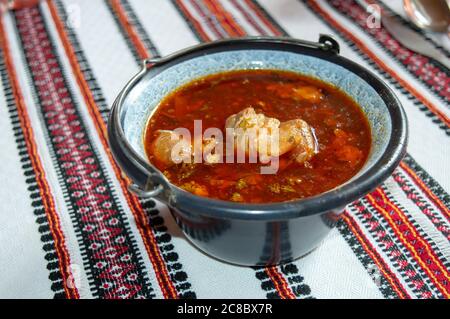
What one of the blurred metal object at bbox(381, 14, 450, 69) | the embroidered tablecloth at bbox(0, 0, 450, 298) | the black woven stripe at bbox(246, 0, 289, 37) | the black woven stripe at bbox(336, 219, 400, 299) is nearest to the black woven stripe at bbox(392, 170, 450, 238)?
the embroidered tablecloth at bbox(0, 0, 450, 298)

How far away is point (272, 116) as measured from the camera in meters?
1.54

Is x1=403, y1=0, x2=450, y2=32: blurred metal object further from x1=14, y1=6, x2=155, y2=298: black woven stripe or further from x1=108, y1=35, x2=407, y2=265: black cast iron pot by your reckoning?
x1=14, y1=6, x2=155, y2=298: black woven stripe

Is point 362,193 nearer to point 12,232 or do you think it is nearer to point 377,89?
point 377,89

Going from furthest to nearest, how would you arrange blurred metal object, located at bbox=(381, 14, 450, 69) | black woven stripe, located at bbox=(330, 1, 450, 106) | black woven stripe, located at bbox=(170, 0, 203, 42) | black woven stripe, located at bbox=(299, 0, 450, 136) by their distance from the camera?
black woven stripe, located at bbox=(170, 0, 203, 42) < blurred metal object, located at bbox=(381, 14, 450, 69) < black woven stripe, located at bbox=(330, 1, 450, 106) < black woven stripe, located at bbox=(299, 0, 450, 136)

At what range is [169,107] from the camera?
61.6 inches

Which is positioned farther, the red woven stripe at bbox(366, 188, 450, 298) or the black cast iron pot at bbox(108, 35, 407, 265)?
the red woven stripe at bbox(366, 188, 450, 298)

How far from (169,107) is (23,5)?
1425 mm

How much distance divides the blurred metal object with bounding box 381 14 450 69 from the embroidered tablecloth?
30 millimetres

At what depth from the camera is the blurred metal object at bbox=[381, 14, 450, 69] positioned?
7.00 feet

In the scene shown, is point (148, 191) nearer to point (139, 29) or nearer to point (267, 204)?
point (267, 204)

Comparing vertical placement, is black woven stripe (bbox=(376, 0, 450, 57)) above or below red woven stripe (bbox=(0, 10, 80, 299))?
above

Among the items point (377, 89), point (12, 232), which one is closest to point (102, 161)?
point (12, 232)

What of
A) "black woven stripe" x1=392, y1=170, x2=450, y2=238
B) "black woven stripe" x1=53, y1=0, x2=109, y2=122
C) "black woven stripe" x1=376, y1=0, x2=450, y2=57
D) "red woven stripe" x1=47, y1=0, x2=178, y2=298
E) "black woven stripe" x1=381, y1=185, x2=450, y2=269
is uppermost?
"black woven stripe" x1=376, y1=0, x2=450, y2=57

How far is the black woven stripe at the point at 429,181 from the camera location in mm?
1590
